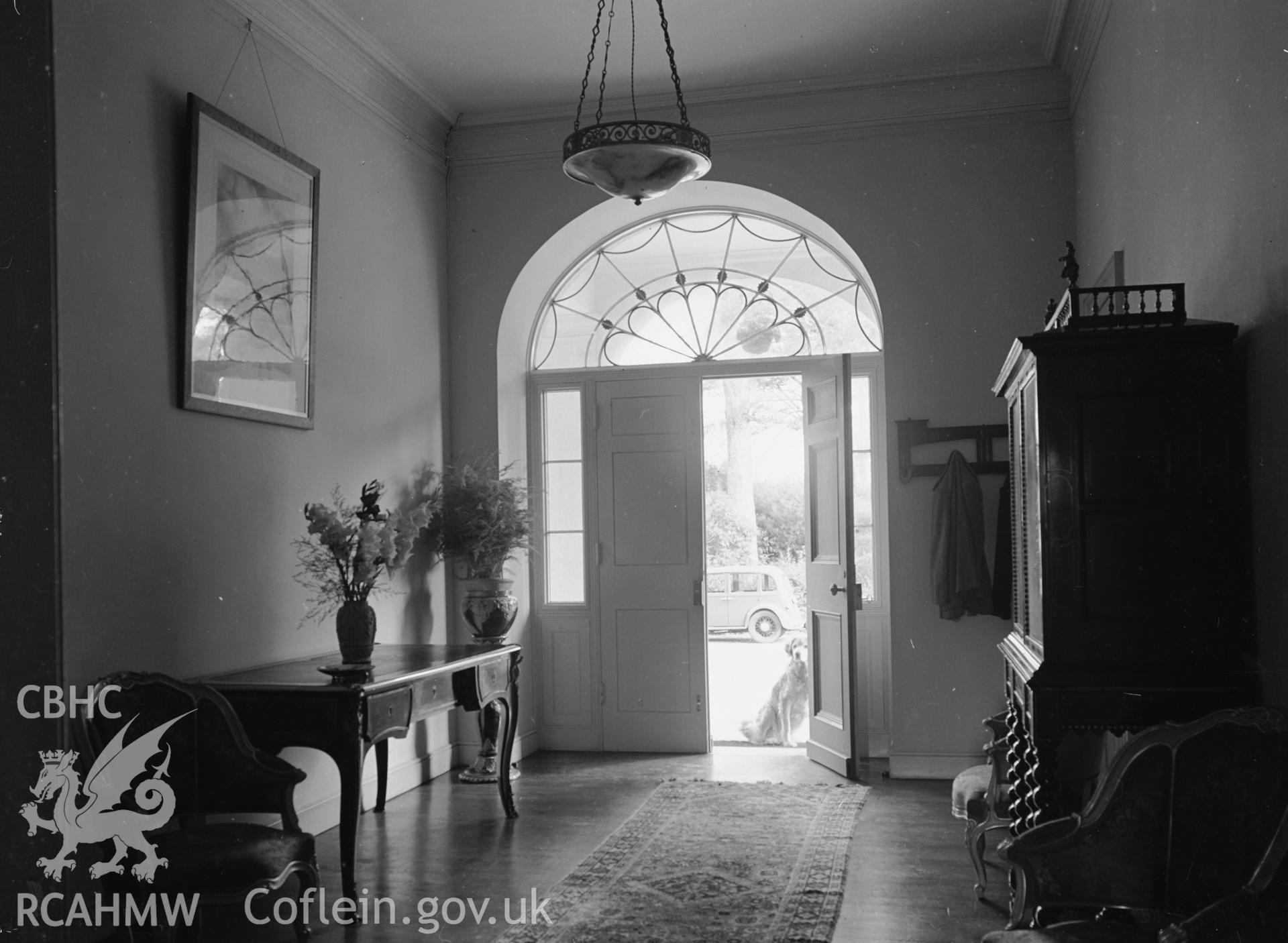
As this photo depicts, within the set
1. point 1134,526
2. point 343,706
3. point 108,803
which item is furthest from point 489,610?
point 1134,526

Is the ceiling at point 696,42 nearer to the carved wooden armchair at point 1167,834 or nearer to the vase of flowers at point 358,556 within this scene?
the vase of flowers at point 358,556

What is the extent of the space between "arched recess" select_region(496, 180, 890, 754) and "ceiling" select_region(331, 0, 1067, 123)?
655 mm

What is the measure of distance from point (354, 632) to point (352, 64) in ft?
9.96

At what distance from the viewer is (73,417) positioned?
12.6 feet

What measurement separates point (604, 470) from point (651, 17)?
110 inches

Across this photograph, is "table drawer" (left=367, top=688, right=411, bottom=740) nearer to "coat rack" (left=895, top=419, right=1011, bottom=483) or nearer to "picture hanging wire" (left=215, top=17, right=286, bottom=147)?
"picture hanging wire" (left=215, top=17, right=286, bottom=147)

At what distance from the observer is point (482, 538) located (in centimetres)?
639

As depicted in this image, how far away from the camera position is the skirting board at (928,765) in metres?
6.22

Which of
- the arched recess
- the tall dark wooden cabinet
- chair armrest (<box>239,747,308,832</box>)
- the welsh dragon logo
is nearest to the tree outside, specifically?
the arched recess

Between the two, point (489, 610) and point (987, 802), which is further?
point (489, 610)

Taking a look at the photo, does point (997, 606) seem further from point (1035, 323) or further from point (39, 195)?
point (39, 195)

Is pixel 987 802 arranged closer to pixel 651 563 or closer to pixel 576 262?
pixel 651 563

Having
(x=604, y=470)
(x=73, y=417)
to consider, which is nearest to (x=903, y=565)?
(x=604, y=470)

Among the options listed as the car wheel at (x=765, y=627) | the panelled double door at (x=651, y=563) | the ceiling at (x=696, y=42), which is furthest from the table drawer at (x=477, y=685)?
the car wheel at (x=765, y=627)
